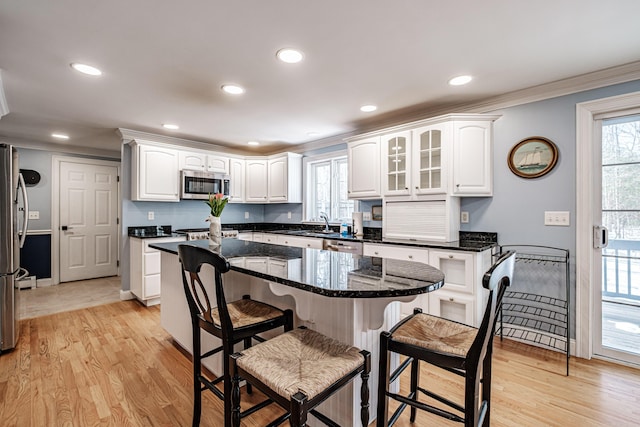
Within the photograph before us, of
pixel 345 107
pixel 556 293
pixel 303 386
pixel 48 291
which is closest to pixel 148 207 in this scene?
pixel 48 291

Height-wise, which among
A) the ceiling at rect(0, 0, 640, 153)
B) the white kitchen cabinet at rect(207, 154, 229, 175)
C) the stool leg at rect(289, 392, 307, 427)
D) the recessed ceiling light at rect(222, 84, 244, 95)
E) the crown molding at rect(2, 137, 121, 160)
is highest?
the recessed ceiling light at rect(222, 84, 244, 95)

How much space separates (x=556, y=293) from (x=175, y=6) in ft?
11.6

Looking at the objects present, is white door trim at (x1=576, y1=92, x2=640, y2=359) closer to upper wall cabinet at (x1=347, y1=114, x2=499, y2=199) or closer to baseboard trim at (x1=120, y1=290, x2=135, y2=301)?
upper wall cabinet at (x1=347, y1=114, x2=499, y2=199)

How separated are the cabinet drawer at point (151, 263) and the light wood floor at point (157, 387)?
39.0 inches

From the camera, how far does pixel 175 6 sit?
166cm

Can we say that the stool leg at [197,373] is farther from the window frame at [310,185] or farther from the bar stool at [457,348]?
the window frame at [310,185]

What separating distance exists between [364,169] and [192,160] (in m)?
2.58

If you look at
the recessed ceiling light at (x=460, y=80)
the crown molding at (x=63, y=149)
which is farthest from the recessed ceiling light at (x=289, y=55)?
the crown molding at (x=63, y=149)

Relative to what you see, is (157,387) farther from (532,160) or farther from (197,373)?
(532,160)

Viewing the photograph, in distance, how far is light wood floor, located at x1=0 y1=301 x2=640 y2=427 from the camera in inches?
69.4

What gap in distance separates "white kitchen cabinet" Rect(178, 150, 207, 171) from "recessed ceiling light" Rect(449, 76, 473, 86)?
3.54m

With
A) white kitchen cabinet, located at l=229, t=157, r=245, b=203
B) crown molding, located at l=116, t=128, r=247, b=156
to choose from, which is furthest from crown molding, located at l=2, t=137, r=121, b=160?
white kitchen cabinet, located at l=229, t=157, r=245, b=203

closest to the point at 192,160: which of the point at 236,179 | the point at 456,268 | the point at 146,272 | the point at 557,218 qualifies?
the point at 236,179

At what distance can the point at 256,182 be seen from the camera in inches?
205
